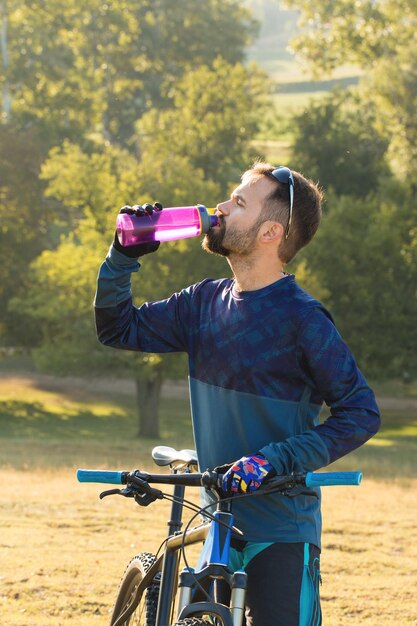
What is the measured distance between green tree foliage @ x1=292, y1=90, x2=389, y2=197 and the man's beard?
45013 mm

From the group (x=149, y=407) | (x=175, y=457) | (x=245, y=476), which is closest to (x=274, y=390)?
(x=245, y=476)

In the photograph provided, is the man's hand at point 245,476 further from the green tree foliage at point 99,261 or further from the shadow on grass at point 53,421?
the shadow on grass at point 53,421

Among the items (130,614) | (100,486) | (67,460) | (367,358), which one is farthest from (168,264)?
(130,614)

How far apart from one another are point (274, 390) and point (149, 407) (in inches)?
1481

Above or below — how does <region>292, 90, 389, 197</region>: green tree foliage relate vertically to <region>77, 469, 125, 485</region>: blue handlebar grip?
above

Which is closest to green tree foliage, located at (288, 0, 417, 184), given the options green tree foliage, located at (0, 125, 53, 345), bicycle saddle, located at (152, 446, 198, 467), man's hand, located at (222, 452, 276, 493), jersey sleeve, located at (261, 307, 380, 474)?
green tree foliage, located at (0, 125, 53, 345)

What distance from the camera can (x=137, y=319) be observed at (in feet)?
14.6

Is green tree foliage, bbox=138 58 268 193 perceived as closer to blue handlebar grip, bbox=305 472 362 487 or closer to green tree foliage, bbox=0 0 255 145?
green tree foliage, bbox=0 0 255 145

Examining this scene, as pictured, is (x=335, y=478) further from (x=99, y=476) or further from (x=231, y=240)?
(x=231, y=240)

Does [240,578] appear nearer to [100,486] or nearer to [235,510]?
[235,510]

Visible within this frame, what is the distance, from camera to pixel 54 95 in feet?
184

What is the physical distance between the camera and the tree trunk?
135ft

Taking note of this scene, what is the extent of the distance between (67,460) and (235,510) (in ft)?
67.7

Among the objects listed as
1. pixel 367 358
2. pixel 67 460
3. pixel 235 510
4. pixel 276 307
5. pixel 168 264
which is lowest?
pixel 235 510
